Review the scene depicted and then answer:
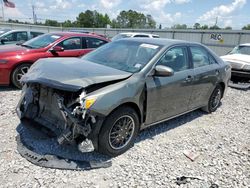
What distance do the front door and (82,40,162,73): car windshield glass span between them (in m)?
0.24

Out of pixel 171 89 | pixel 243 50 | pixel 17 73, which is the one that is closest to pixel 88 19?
pixel 243 50

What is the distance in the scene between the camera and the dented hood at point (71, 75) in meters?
2.83

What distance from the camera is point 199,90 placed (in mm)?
4508

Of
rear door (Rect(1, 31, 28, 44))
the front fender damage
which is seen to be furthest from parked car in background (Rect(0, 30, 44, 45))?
the front fender damage

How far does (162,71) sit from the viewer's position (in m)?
3.38

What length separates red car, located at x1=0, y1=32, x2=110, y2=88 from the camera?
18.7 feet

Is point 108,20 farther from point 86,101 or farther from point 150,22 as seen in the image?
point 86,101

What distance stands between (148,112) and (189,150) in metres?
0.92

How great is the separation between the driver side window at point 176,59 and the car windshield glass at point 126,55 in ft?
0.62

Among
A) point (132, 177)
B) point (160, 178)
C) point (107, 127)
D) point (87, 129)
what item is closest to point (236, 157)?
point (160, 178)

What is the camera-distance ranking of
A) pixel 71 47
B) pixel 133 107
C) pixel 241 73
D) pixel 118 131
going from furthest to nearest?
pixel 241 73
pixel 71 47
pixel 133 107
pixel 118 131

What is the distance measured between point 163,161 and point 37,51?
4.68 meters

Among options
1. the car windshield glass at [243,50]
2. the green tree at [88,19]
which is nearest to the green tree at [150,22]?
the green tree at [88,19]

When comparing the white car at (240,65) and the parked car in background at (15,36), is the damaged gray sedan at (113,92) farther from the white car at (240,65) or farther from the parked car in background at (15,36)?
the parked car in background at (15,36)
